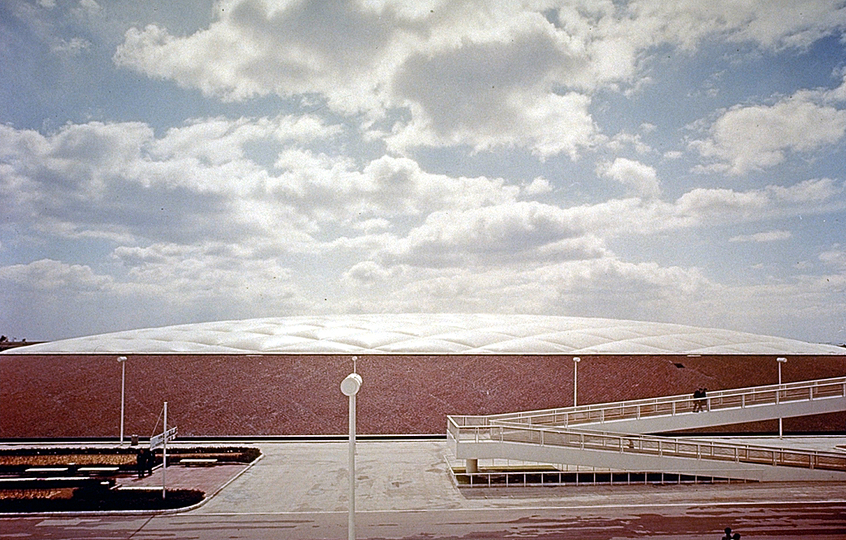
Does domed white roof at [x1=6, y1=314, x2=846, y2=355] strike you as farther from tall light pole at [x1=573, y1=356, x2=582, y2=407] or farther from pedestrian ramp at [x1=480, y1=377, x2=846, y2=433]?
pedestrian ramp at [x1=480, y1=377, x2=846, y2=433]

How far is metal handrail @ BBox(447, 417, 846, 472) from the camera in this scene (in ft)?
72.7

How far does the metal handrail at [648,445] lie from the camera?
22172 millimetres

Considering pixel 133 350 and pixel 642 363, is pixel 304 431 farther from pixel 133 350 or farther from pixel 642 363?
pixel 642 363

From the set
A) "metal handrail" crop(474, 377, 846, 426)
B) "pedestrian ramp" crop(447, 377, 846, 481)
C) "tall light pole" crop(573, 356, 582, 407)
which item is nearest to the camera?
"pedestrian ramp" crop(447, 377, 846, 481)

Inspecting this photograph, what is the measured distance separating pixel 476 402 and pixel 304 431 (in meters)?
8.78

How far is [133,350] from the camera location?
120 ft

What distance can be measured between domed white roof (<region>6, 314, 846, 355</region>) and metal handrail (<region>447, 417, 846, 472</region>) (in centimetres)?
1350

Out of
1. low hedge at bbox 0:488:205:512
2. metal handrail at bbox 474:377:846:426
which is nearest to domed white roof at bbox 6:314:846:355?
metal handrail at bbox 474:377:846:426

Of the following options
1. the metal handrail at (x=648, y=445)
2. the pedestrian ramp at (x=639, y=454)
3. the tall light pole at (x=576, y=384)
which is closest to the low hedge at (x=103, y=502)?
the pedestrian ramp at (x=639, y=454)

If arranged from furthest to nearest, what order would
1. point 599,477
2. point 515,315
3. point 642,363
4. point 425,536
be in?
point 515,315
point 642,363
point 599,477
point 425,536

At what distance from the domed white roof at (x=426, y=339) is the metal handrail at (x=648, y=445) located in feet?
44.3

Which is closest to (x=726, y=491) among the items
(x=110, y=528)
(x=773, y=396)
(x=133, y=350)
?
(x=773, y=396)

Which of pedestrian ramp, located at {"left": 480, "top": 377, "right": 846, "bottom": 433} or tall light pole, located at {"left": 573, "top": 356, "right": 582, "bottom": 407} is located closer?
pedestrian ramp, located at {"left": 480, "top": 377, "right": 846, "bottom": 433}

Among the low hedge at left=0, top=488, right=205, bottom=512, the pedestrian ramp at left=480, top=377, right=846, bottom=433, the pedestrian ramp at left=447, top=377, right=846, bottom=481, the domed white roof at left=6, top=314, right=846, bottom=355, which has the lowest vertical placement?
the low hedge at left=0, top=488, right=205, bottom=512
